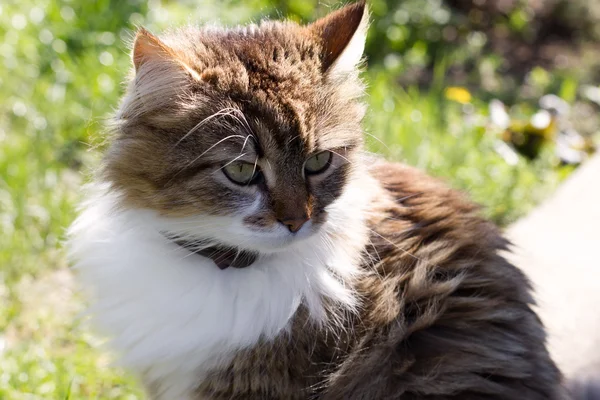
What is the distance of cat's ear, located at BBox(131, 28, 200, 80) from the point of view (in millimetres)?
1925

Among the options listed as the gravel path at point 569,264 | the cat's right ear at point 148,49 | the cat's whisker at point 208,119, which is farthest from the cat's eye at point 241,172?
the gravel path at point 569,264

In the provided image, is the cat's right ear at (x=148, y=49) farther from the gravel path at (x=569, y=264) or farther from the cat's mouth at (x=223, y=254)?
the gravel path at (x=569, y=264)

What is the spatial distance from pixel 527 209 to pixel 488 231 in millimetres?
2113

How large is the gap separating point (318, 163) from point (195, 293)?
59 centimetres

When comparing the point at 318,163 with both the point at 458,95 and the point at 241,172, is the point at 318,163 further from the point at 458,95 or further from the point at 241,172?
the point at 458,95

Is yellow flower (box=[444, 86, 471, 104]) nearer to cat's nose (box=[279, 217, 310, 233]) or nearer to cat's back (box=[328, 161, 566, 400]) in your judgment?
cat's back (box=[328, 161, 566, 400])

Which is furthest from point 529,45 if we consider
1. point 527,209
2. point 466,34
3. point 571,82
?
point 527,209

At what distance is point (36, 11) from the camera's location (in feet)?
17.2

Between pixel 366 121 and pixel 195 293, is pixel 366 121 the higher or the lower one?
the higher one

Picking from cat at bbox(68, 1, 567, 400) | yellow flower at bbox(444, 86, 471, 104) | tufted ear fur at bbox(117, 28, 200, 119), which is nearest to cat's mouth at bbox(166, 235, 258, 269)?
cat at bbox(68, 1, 567, 400)

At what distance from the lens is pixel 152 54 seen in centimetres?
196

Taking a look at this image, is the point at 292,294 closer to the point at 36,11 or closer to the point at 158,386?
the point at 158,386

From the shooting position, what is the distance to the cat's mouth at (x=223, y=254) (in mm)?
2223

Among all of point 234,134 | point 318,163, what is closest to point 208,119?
point 234,134
